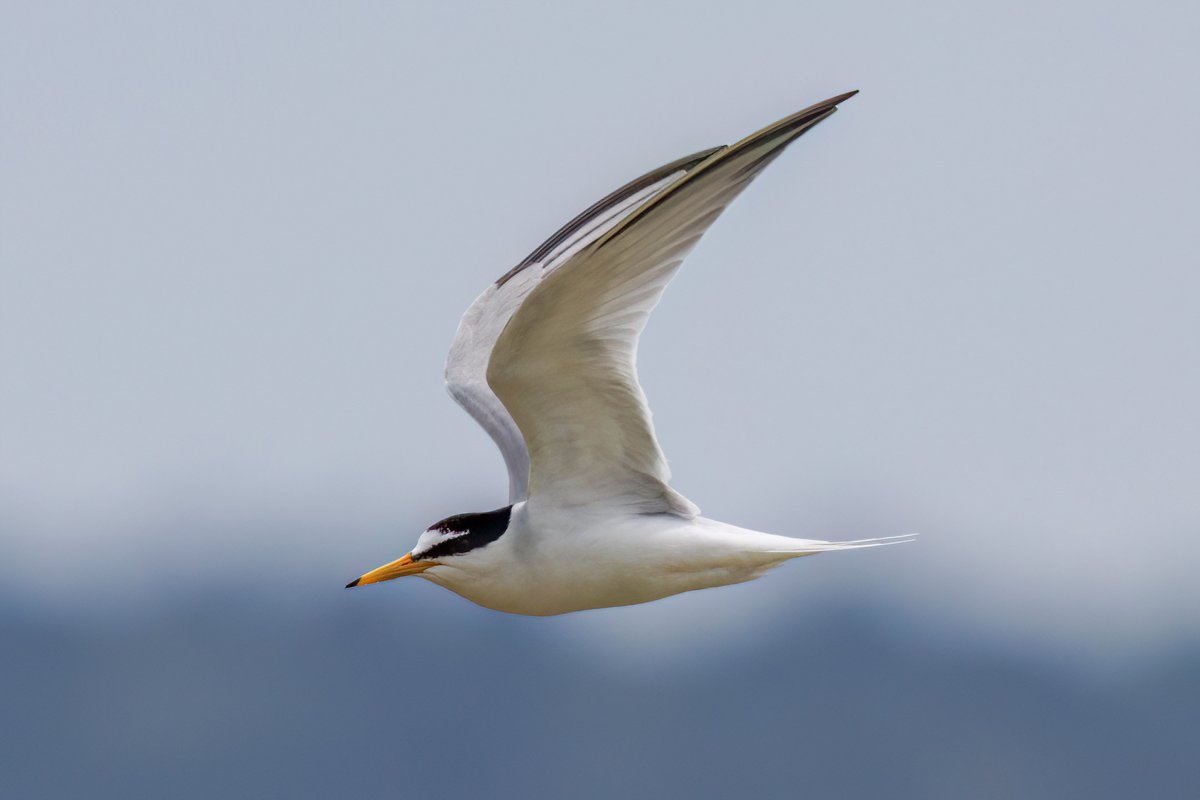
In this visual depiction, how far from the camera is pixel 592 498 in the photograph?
397 inches

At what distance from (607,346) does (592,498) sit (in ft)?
2.51

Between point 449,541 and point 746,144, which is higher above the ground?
point 746,144

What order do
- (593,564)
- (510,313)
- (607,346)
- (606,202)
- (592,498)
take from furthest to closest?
(510,313), (606,202), (592,498), (593,564), (607,346)

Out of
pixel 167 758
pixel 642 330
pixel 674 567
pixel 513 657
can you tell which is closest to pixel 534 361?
pixel 642 330

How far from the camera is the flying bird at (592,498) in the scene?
9.49 metres

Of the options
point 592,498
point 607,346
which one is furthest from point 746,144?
point 592,498

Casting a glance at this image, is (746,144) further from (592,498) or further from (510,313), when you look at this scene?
(510,313)

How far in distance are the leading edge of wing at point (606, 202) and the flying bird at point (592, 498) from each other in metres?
0.05

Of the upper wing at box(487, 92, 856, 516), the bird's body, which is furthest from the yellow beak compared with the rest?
the upper wing at box(487, 92, 856, 516)

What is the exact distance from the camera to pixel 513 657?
502 feet

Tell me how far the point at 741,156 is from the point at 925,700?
142 meters

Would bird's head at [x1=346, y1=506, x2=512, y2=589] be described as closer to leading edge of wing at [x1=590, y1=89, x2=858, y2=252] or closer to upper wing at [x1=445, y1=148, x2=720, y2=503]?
upper wing at [x1=445, y1=148, x2=720, y2=503]

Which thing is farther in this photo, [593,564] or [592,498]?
[592,498]

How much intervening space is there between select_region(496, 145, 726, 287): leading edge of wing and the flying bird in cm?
5
